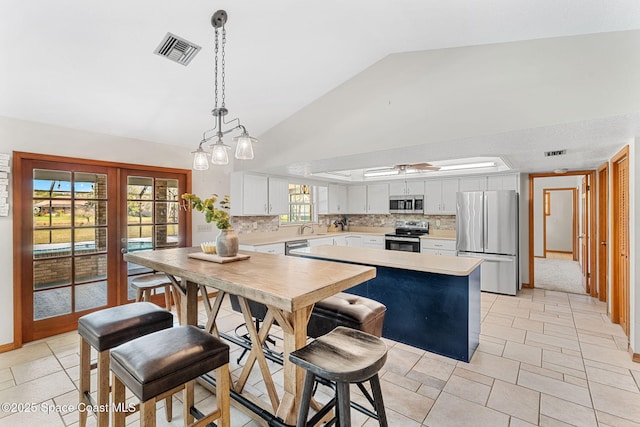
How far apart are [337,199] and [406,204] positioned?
1560 millimetres

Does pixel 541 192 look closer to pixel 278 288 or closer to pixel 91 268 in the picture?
pixel 278 288

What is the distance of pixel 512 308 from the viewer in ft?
14.0

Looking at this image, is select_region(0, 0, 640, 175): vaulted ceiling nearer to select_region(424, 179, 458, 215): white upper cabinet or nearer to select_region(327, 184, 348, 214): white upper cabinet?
select_region(424, 179, 458, 215): white upper cabinet

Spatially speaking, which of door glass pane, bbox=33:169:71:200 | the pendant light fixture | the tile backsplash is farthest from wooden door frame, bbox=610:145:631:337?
door glass pane, bbox=33:169:71:200

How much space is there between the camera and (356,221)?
756 centimetres

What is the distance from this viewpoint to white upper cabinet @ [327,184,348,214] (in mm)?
6883

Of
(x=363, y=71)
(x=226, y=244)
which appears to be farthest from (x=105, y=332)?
(x=363, y=71)

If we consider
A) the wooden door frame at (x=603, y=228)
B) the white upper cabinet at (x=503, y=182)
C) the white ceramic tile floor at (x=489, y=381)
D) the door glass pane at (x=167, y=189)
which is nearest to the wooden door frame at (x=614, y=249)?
the white ceramic tile floor at (x=489, y=381)

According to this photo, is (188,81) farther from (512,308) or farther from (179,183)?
(512,308)

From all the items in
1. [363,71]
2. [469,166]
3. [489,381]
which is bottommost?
[489,381]

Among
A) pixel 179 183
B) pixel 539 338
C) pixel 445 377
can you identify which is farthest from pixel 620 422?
pixel 179 183

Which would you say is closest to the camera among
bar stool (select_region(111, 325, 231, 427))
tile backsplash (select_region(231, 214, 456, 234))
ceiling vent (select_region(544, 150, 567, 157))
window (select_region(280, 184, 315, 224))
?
bar stool (select_region(111, 325, 231, 427))

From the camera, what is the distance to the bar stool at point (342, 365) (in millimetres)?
1334

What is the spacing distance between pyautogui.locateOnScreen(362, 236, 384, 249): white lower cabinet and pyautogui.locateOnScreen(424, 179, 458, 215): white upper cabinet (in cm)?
108
